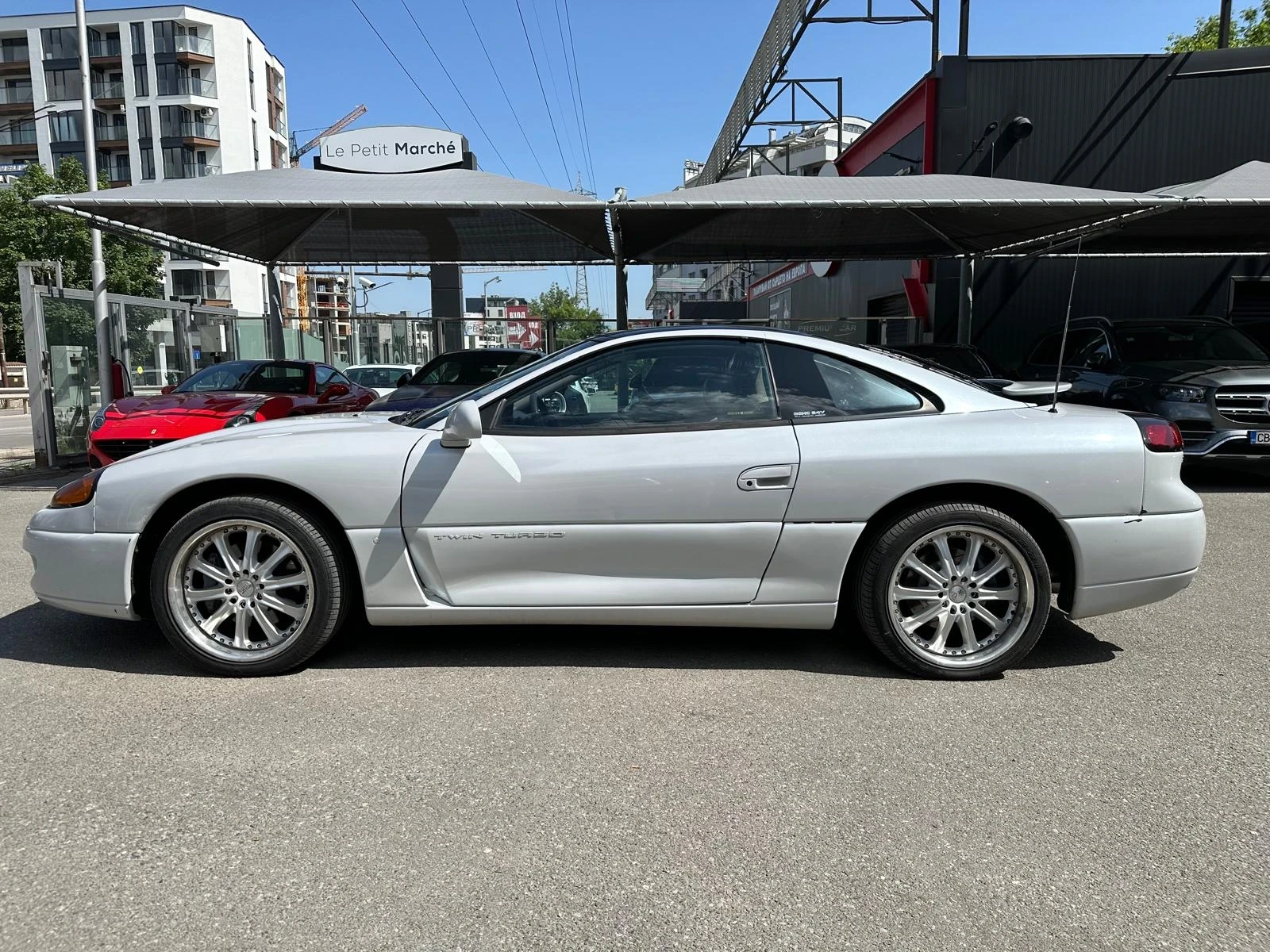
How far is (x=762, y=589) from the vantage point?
3918mm

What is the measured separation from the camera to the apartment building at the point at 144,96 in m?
61.2

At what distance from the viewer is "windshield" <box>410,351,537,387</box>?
10.7 metres

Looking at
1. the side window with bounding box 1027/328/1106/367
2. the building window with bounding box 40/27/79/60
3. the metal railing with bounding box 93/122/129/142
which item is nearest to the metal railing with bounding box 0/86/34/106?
the building window with bounding box 40/27/79/60

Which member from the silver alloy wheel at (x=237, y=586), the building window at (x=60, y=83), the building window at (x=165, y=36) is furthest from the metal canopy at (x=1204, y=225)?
the building window at (x=60, y=83)

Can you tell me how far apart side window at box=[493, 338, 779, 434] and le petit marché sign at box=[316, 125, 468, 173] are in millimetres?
10281

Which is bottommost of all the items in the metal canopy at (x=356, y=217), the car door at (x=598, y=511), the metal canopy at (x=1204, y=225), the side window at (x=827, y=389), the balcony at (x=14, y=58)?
the car door at (x=598, y=511)

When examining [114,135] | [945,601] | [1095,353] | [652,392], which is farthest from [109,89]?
Answer: [945,601]

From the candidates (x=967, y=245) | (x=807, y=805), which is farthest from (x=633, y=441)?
(x=967, y=245)

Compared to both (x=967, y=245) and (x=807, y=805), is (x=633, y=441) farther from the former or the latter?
(x=967, y=245)

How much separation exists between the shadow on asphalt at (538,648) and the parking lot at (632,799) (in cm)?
3

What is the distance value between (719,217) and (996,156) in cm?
631

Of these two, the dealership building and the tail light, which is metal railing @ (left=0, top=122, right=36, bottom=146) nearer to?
the dealership building

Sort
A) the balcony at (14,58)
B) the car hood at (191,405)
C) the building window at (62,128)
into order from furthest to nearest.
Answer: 1. the balcony at (14,58)
2. the building window at (62,128)
3. the car hood at (191,405)

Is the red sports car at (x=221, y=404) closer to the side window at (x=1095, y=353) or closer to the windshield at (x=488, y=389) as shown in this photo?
the windshield at (x=488, y=389)
